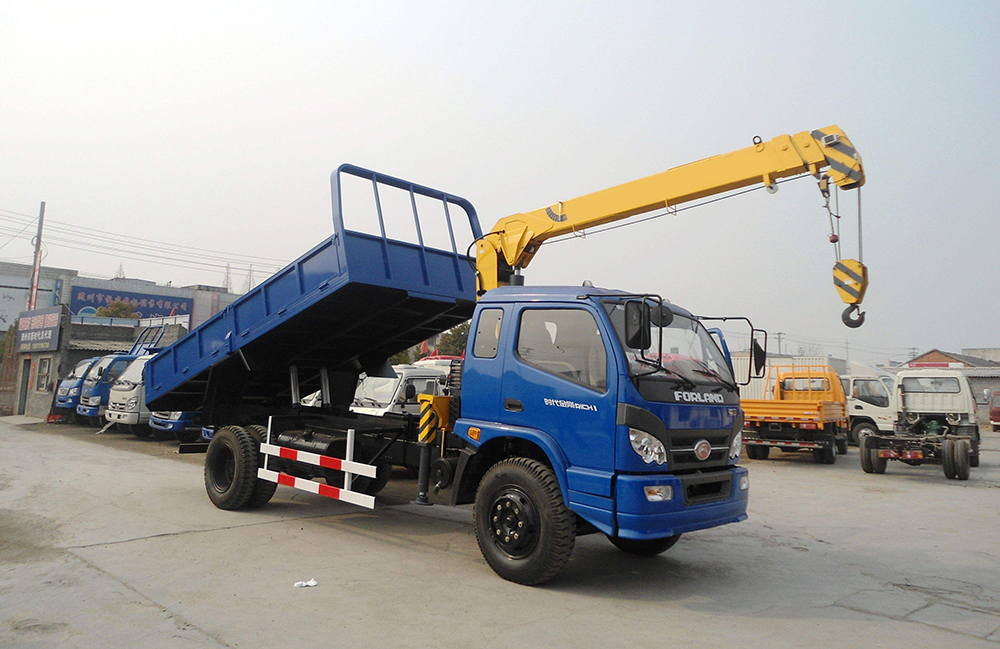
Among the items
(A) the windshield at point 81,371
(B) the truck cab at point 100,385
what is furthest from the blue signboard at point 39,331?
(B) the truck cab at point 100,385

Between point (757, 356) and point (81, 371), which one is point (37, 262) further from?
point (757, 356)

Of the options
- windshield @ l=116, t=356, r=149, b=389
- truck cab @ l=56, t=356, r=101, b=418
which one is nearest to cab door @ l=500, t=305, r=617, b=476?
windshield @ l=116, t=356, r=149, b=389

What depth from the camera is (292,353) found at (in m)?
8.45

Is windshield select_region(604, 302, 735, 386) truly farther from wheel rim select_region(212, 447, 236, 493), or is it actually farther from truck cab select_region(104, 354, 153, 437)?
truck cab select_region(104, 354, 153, 437)

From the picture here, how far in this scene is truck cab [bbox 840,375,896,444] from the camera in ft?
56.9

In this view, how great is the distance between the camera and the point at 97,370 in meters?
18.5

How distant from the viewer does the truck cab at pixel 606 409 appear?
4.84m

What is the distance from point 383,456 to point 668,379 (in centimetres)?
342

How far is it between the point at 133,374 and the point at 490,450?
1402 centimetres

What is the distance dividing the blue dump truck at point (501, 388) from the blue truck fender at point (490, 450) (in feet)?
0.05

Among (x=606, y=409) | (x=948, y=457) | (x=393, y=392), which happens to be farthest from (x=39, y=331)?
(x=948, y=457)

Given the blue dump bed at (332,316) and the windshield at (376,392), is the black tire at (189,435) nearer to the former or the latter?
the windshield at (376,392)

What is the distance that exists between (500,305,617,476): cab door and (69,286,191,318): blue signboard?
43.0 metres

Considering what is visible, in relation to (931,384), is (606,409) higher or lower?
lower
